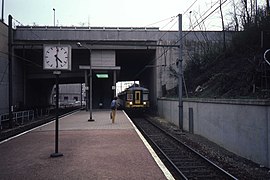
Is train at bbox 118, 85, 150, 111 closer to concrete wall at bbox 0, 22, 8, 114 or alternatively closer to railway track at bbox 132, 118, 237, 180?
concrete wall at bbox 0, 22, 8, 114

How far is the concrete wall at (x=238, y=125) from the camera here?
905 centimetres

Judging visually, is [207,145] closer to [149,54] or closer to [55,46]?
[55,46]

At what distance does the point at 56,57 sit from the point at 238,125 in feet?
21.8

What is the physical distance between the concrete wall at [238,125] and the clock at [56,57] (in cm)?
591

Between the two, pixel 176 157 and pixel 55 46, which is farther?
pixel 176 157

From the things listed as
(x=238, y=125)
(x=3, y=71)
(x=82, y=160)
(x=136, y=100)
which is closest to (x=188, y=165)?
(x=238, y=125)

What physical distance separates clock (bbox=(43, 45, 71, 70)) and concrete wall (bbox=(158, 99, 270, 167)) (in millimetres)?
5913

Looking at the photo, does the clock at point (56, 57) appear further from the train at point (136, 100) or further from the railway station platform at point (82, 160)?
the train at point (136, 100)

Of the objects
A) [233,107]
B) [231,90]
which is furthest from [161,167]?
[231,90]

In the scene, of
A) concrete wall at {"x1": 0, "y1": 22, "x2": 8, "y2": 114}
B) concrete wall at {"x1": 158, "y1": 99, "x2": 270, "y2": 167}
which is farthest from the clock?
concrete wall at {"x1": 0, "y1": 22, "x2": 8, "y2": 114}

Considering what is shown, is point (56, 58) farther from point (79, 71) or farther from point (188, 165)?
point (79, 71)

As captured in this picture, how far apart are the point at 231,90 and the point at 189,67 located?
16.1 m

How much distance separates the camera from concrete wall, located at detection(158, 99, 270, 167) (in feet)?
29.7

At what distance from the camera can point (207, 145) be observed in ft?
45.5
